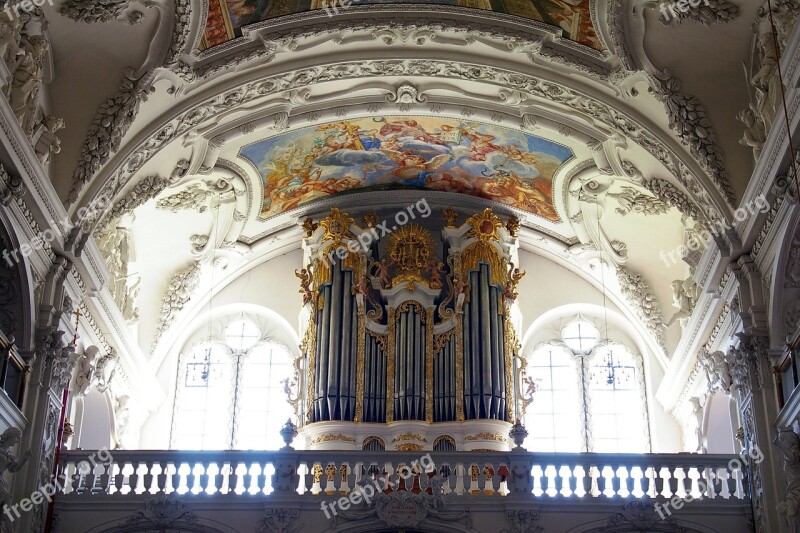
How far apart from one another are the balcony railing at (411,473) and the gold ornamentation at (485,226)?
5.46 meters

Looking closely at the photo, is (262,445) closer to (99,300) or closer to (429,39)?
(99,300)

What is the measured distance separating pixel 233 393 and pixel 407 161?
5146 millimetres

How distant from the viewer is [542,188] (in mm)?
20266

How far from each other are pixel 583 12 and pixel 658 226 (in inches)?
190

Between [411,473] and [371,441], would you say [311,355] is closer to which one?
[371,441]

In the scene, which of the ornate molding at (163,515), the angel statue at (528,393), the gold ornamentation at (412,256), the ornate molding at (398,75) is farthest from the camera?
the gold ornamentation at (412,256)

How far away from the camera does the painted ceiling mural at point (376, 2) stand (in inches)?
629

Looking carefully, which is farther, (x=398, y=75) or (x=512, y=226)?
(x=512, y=226)

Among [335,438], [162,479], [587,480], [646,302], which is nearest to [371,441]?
[335,438]

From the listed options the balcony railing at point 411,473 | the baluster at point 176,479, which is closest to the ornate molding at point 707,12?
the balcony railing at point 411,473

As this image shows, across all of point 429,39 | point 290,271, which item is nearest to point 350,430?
point 290,271

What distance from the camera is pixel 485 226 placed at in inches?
790

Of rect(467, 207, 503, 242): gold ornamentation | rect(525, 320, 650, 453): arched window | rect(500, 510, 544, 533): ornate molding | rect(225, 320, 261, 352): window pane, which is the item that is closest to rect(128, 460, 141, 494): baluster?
rect(500, 510, 544, 533): ornate molding

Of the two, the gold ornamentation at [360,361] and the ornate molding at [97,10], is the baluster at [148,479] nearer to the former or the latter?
the gold ornamentation at [360,361]
